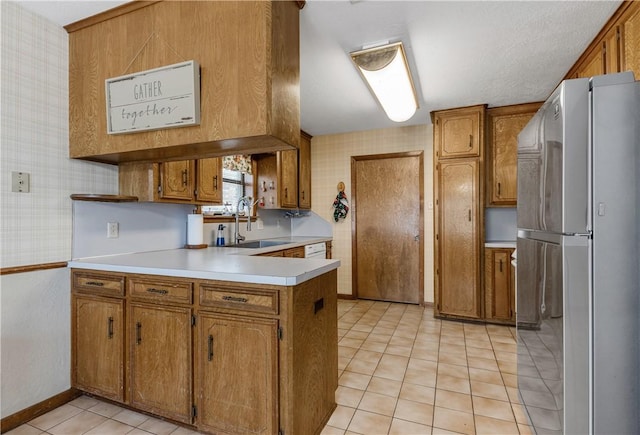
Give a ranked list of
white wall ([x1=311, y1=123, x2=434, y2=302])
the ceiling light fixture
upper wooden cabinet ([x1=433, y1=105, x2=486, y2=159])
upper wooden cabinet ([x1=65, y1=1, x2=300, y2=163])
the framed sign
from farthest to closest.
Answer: white wall ([x1=311, y1=123, x2=434, y2=302]) → upper wooden cabinet ([x1=433, y1=105, x2=486, y2=159]) → the ceiling light fixture → the framed sign → upper wooden cabinet ([x1=65, y1=1, x2=300, y2=163])

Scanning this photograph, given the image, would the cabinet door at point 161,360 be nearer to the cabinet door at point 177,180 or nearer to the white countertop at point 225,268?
the white countertop at point 225,268

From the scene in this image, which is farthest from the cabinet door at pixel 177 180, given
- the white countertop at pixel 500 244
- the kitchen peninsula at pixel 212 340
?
the white countertop at pixel 500 244

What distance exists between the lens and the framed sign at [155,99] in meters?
1.70

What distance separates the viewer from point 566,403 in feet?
4.12

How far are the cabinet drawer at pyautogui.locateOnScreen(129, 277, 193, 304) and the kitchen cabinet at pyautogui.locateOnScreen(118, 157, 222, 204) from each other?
714mm

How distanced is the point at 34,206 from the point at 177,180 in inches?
34.5

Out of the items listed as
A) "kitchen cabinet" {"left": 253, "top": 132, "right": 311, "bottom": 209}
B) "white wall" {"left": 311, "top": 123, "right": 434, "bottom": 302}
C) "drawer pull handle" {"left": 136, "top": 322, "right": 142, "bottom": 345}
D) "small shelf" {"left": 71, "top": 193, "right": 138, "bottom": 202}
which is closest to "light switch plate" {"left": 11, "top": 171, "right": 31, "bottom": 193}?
"small shelf" {"left": 71, "top": 193, "right": 138, "bottom": 202}

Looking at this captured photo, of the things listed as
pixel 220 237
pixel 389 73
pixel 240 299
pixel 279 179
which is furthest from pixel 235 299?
pixel 279 179

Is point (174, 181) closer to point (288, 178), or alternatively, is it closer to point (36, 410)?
point (36, 410)

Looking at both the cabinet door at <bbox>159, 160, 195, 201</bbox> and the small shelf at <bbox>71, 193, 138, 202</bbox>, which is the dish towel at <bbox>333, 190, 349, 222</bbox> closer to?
the cabinet door at <bbox>159, 160, 195, 201</bbox>

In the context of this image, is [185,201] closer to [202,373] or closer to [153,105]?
[153,105]

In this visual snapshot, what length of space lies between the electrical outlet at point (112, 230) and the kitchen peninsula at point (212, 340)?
277mm

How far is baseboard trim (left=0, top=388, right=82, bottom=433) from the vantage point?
176 centimetres

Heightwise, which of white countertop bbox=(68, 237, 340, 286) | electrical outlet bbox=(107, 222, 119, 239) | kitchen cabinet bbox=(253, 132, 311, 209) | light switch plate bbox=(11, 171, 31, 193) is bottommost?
white countertop bbox=(68, 237, 340, 286)
